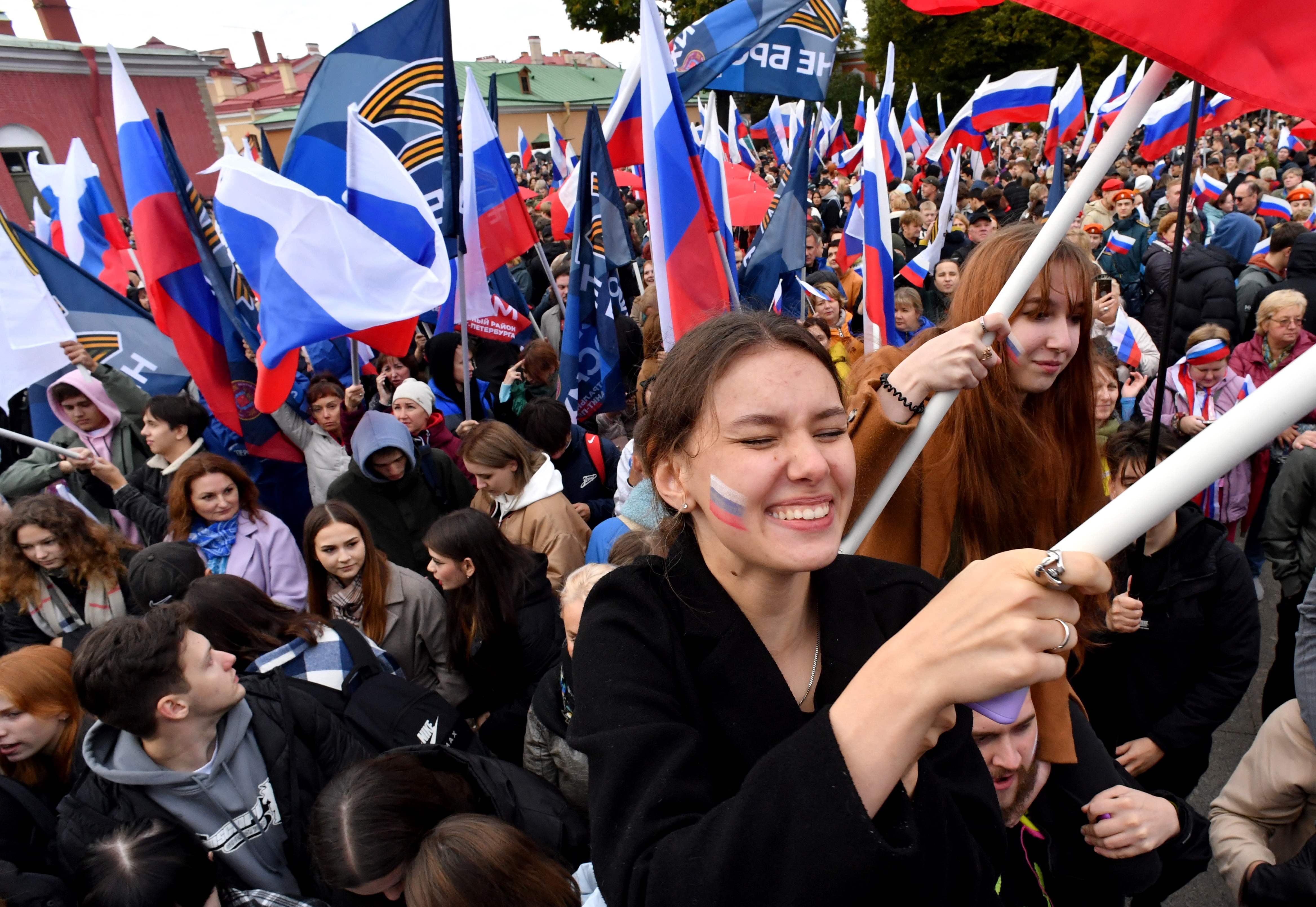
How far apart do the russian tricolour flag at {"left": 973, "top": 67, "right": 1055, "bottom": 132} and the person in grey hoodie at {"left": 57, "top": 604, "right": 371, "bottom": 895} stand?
10430 mm

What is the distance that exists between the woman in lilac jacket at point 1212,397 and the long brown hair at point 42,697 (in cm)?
491

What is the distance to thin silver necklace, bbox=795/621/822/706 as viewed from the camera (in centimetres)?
110

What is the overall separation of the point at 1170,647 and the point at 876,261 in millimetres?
2290

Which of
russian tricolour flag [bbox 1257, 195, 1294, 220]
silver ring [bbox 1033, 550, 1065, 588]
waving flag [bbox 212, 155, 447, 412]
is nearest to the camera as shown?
silver ring [bbox 1033, 550, 1065, 588]

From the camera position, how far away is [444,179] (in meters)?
4.09

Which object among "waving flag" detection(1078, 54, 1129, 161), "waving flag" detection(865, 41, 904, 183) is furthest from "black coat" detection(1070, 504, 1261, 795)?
"waving flag" detection(1078, 54, 1129, 161)

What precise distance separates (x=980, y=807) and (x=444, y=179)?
12.7 feet

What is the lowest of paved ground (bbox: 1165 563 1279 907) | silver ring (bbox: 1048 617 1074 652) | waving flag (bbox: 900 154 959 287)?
paved ground (bbox: 1165 563 1279 907)

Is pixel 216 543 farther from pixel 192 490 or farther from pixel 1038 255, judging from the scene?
pixel 1038 255

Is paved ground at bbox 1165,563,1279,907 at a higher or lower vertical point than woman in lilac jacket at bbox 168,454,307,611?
lower

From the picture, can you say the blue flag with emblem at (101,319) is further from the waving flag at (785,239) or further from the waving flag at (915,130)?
the waving flag at (915,130)

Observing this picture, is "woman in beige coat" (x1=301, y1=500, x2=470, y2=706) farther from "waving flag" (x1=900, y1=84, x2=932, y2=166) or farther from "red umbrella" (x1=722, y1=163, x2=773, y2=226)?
"waving flag" (x1=900, y1=84, x2=932, y2=166)

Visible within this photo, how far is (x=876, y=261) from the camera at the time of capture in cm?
420

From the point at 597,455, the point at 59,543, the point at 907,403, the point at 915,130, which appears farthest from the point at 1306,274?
the point at 915,130
